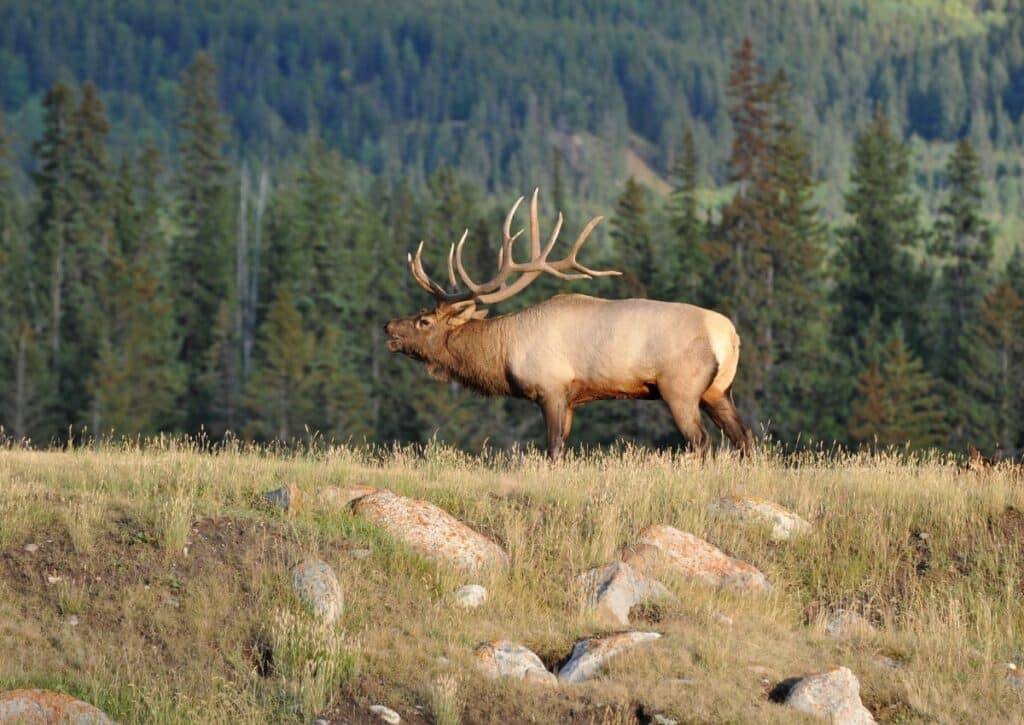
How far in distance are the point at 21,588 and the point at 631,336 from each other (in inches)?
298

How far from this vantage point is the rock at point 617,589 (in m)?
11.4

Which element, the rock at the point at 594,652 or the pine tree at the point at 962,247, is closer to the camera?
the rock at the point at 594,652

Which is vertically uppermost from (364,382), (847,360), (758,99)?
(758,99)

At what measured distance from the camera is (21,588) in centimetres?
1091

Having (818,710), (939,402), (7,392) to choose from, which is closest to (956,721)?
(818,710)

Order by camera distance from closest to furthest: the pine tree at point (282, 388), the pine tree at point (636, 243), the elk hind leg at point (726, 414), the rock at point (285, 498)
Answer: the rock at point (285, 498) → the elk hind leg at point (726, 414) → the pine tree at point (282, 388) → the pine tree at point (636, 243)

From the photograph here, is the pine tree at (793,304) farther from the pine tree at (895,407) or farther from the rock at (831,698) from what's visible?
the rock at (831,698)

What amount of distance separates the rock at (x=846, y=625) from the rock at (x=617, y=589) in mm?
1180

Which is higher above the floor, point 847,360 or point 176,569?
point 176,569

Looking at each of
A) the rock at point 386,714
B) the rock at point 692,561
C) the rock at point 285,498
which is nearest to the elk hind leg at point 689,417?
the rock at point 692,561

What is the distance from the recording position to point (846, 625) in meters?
11.7

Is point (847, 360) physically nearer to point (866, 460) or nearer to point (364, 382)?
point (364, 382)

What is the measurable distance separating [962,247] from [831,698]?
67528 millimetres

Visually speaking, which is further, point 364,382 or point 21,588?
point 364,382
